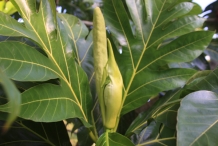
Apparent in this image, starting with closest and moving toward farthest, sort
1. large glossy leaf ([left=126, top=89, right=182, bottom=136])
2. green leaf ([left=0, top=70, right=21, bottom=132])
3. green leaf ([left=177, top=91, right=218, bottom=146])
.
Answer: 1. green leaf ([left=0, top=70, right=21, bottom=132])
2. green leaf ([left=177, top=91, right=218, bottom=146])
3. large glossy leaf ([left=126, top=89, right=182, bottom=136])

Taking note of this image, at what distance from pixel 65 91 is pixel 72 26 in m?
0.22

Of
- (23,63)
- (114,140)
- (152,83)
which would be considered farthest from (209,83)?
(23,63)

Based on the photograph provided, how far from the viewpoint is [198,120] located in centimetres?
41

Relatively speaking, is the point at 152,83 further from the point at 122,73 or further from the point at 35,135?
the point at 35,135

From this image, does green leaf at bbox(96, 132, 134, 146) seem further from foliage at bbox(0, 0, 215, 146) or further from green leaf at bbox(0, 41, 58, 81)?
green leaf at bbox(0, 41, 58, 81)

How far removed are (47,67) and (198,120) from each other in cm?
27

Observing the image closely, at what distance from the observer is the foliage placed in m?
0.42

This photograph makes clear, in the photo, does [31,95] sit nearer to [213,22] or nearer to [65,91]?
[65,91]

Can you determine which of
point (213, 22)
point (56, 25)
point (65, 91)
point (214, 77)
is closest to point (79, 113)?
point (65, 91)

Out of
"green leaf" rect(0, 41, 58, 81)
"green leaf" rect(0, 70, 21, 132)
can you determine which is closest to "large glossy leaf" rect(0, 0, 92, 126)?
"green leaf" rect(0, 41, 58, 81)

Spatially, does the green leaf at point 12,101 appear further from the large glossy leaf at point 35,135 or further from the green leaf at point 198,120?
the large glossy leaf at point 35,135

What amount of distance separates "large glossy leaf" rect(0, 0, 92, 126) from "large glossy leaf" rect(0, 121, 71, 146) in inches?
4.2

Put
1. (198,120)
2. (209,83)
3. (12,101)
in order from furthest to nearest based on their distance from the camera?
(209,83), (198,120), (12,101)

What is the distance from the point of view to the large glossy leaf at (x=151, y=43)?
0.55 meters
